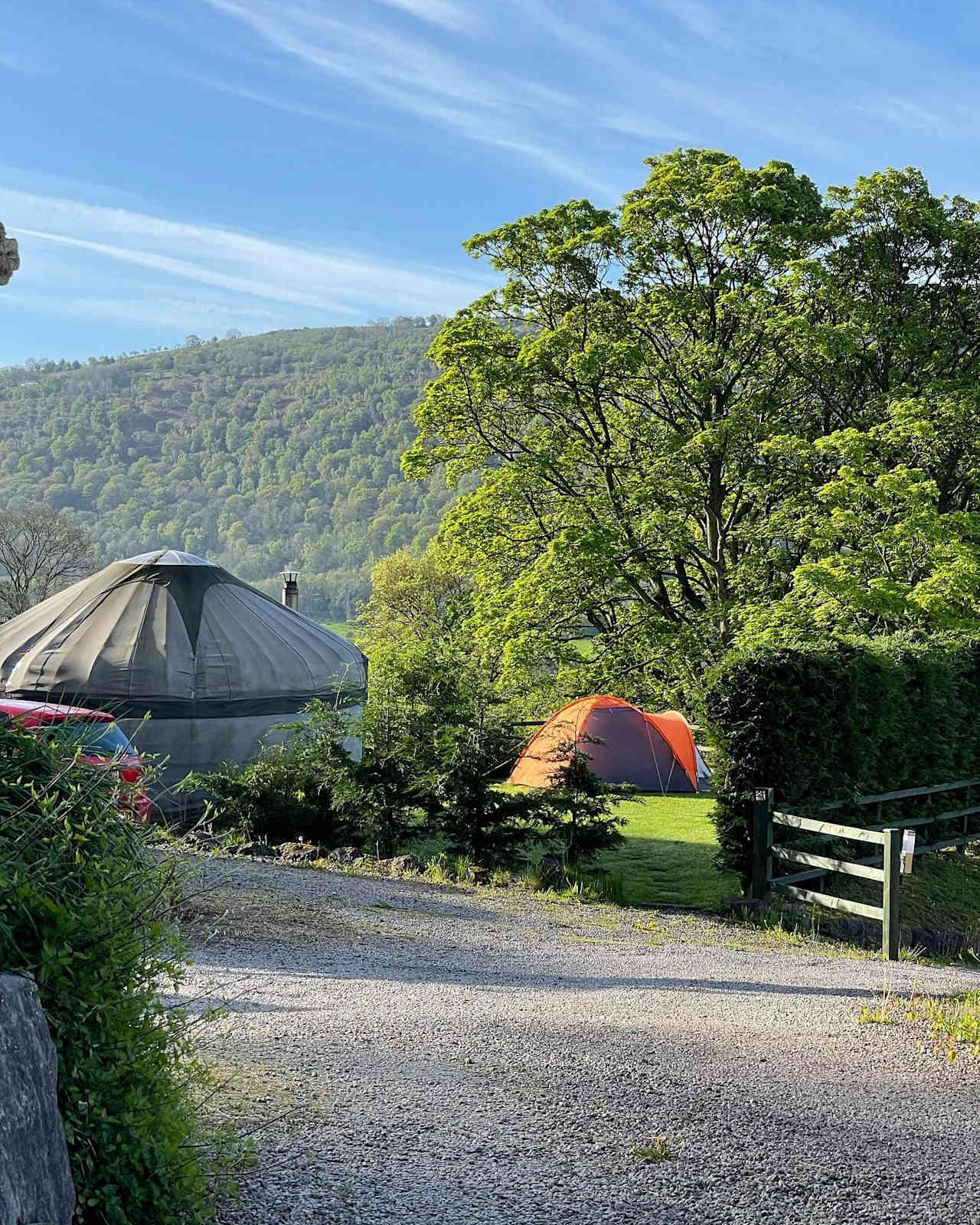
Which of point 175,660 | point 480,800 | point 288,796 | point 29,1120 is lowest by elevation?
point 288,796

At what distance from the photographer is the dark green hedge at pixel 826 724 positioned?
11.4 meters

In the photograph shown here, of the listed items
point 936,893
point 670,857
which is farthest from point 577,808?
point 936,893

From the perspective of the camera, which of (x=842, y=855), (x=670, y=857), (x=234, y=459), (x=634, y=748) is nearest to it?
(x=842, y=855)

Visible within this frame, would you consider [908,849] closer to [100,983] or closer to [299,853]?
[299,853]

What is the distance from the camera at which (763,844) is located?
36.0 ft

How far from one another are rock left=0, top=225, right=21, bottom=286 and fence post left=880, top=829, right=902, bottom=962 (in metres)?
7.93

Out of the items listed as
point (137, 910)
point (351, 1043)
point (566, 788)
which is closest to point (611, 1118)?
point (351, 1043)

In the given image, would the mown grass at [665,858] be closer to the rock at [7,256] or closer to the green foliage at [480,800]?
the green foliage at [480,800]

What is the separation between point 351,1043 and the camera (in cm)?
491

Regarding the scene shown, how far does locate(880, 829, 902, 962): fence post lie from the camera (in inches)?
370

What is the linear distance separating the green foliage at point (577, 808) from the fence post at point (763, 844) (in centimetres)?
137

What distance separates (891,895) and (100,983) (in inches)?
307

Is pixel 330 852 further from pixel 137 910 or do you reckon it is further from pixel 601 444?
pixel 601 444

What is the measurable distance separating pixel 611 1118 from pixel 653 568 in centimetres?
1807
